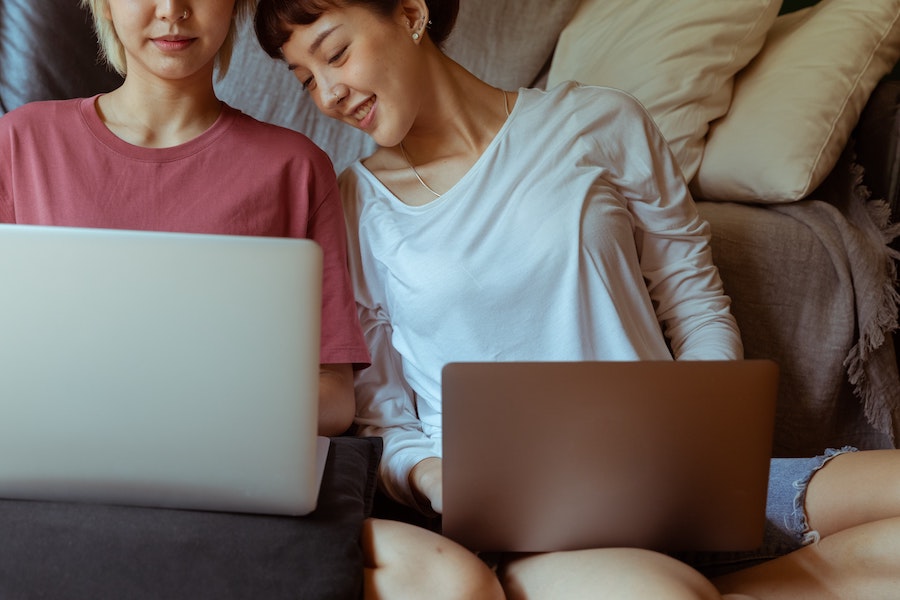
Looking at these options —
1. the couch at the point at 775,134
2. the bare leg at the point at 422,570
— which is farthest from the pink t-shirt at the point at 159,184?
the couch at the point at 775,134

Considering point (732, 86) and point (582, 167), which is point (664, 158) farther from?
point (732, 86)

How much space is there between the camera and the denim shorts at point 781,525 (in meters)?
1.17

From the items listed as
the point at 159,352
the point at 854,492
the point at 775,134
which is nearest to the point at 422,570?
the point at 159,352

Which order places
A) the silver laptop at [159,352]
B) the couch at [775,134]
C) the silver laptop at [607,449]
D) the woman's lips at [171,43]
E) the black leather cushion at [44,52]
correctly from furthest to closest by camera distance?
the black leather cushion at [44,52] < the couch at [775,134] < the woman's lips at [171,43] < the silver laptop at [607,449] < the silver laptop at [159,352]

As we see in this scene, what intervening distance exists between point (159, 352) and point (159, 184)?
0.50m

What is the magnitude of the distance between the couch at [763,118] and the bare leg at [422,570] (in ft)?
2.85

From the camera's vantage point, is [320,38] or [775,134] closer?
[320,38]

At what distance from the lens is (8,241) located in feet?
2.75

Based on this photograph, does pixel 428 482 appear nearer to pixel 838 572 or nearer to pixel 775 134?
pixel 838 572

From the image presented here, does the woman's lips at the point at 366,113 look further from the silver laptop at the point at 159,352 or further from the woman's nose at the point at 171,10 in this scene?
the silver laptop at the point at 159,352

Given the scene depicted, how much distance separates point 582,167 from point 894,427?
0.71m

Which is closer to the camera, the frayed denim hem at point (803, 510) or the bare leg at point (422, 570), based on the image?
the bare leg at point (422, 570)

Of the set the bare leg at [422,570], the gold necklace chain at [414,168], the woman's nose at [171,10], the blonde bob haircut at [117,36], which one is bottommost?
the bare leg at [422,570]

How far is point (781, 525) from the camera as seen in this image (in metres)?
1.24
